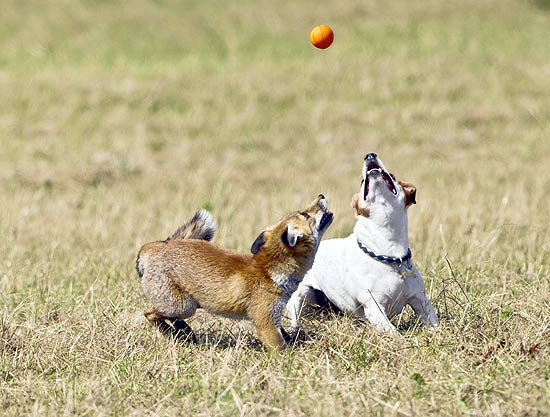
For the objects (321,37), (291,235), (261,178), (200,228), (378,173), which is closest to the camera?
(291,235)

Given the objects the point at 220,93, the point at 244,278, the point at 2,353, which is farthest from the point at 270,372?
the point at 220,93

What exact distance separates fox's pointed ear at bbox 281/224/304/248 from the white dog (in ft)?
1.64

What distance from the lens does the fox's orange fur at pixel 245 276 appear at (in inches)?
202

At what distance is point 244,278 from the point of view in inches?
203

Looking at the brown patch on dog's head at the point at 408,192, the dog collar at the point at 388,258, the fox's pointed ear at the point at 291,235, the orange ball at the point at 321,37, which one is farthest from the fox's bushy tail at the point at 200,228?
the orange ball at the point at 321,37

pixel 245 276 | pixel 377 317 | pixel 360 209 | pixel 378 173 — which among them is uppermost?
pixel 378 173

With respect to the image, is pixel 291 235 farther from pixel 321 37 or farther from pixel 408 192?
pixel 321 37

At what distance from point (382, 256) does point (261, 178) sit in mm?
6120

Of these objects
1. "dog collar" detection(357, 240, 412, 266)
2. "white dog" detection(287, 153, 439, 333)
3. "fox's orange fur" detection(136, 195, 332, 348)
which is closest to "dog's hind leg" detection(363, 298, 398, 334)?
"white dog" detection(287, 153, 439, 333)

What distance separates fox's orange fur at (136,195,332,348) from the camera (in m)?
5.13

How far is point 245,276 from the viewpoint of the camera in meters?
5.16

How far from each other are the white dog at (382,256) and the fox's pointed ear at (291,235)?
0.50m

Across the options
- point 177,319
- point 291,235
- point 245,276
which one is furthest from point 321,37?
point 177,319

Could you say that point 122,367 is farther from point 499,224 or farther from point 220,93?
point 220,93
